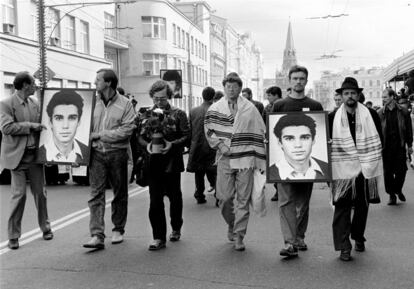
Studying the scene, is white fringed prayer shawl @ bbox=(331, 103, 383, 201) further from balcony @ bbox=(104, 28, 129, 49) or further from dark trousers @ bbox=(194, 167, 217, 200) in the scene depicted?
balcony @ bbox=(104, 28, 129, 49)

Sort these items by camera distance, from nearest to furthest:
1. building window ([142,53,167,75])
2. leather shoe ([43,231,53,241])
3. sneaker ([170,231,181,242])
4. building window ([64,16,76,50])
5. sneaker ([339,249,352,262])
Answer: sneaker ([339,249,352,262]), sneaker ([170,231,181,242]), leather shoe ([43,231,53,241]), building window ([64,16,76,50]), building window ([142,53,167,75])

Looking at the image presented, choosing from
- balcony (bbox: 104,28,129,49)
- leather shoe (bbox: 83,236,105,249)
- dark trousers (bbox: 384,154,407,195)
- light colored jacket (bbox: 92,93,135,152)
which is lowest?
leather shoe (bbox: 83,236,105,249)

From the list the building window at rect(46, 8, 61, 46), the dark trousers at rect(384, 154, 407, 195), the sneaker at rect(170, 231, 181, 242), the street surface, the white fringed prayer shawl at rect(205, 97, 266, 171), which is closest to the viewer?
the street surface

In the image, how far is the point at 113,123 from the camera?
6.37m

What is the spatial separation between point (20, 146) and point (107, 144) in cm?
107

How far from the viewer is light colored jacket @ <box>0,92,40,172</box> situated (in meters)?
6.45

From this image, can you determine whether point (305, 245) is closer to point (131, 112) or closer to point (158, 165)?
point (158, 165)

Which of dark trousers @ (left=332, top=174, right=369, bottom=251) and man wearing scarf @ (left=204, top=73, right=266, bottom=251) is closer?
dark trousers @ (left=332, top=174, right=369, bottom=251)

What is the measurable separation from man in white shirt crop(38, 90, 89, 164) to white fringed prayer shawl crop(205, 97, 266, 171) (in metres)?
1.52

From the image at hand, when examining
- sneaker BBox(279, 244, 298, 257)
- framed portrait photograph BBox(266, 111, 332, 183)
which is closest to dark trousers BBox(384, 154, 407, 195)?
framed portrait photograph BBox(266, 111, 332, 183)

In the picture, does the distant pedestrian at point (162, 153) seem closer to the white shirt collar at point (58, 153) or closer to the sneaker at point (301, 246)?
the white shirt collar at point (58, 153)

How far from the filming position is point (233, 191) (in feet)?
20.9

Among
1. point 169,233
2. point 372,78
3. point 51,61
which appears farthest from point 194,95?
point 372,78

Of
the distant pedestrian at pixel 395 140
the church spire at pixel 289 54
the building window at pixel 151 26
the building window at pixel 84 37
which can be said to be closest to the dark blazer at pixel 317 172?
the distant pedestrian at pixel 395 140
